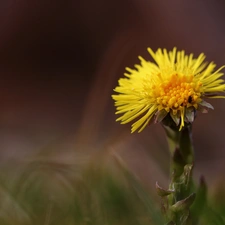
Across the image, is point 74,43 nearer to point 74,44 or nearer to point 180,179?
point 74,44

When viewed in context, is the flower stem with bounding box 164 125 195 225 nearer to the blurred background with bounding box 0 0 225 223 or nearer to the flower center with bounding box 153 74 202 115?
the flower center with bounding box 153 74 202 115

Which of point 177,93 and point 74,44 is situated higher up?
point 74,44

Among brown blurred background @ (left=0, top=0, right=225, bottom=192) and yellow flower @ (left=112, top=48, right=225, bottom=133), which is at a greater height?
brown blurred background @ (left=0, top=0, right=225, bottom=192)

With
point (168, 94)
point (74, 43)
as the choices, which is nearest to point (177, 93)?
point (168, 94)

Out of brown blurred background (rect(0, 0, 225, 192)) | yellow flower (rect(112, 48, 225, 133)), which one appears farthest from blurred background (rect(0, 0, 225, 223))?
yellow flower (rect(112, 48, 225, 133))

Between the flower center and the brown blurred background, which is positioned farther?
the brown blurred background

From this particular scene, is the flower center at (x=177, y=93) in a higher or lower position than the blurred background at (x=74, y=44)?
lower

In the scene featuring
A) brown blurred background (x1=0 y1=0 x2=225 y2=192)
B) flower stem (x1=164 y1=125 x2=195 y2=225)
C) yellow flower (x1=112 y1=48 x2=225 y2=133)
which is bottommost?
flower stem (x1=164 y1=125 x2=195 y2=225)

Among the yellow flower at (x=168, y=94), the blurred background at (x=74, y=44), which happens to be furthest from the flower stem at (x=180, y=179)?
the blurred background at (x=74, y=44)

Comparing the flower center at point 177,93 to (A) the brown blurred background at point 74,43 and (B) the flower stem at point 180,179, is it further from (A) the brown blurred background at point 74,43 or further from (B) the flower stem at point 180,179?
(A) the brown blurred background at point 74,43
